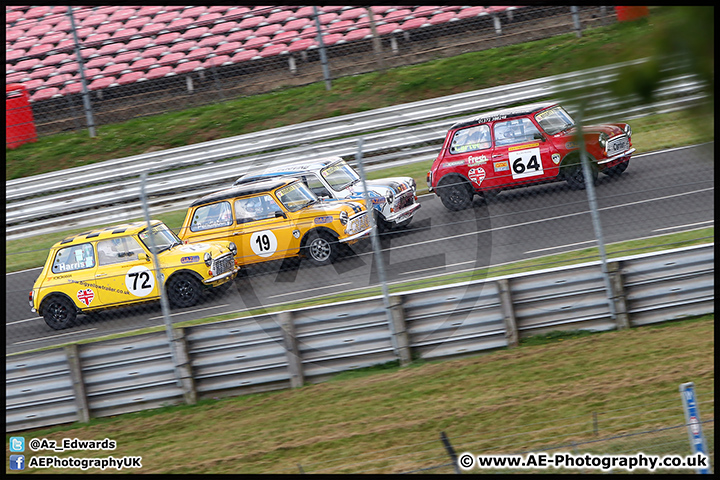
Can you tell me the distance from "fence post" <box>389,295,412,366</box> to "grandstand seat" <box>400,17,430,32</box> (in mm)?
11446

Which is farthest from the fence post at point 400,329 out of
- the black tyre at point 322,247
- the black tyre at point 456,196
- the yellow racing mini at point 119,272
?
the yellow racing mini at point 119,272

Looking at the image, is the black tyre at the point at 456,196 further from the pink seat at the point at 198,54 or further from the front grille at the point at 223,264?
the pink seat at the point at 198,54

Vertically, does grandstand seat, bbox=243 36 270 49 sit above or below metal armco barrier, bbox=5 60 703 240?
above

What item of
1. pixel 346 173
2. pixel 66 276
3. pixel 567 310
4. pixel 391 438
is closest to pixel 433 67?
pixel 346 173

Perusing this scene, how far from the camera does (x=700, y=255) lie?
696 cm

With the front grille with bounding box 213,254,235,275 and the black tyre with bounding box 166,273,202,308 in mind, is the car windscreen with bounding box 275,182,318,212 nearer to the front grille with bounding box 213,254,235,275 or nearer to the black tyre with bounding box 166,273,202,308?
the front grille with bounding box 213,254,235,275

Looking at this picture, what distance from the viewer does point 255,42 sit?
18859 mm

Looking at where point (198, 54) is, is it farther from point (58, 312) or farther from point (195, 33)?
point (58, 312)

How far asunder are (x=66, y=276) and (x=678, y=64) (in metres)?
10.7

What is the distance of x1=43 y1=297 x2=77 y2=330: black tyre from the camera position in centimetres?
1084

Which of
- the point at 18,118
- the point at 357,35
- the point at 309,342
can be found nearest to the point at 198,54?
the point at 357,35

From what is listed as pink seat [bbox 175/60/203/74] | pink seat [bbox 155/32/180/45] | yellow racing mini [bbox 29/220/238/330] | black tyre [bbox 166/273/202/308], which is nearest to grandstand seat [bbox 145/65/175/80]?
pink seat [bbox 175/60/203/74]

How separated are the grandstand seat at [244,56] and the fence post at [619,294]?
44.8ft

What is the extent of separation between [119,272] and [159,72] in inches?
373
